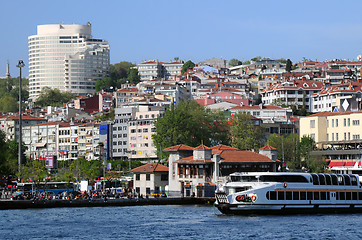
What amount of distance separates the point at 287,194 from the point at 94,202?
20.7 metres

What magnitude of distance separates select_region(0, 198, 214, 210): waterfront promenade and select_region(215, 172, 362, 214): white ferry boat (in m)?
13.8

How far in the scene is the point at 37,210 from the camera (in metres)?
65.2

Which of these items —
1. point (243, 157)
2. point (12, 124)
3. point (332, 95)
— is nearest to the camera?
point (243, 157)

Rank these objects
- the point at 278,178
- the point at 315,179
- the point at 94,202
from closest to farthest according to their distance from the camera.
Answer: the point at 278,178 < the point at 315,179 < the point at 94,202

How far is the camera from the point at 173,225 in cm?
5050

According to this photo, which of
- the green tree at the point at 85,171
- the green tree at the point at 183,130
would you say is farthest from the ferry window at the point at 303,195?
the green tree at the point at 85,171

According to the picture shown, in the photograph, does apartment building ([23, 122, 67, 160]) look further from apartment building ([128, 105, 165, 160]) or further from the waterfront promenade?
the waterfront promenade

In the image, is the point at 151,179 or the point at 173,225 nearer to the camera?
the point at 173,225

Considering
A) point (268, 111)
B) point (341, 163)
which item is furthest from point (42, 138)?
point (341, 163)

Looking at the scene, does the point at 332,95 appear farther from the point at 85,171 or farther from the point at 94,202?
the point at 94,202

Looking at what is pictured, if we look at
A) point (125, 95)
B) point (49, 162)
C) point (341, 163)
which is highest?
point (125, 95)

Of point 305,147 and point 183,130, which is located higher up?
point 183,130

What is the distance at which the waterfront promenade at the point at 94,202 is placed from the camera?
220 feet

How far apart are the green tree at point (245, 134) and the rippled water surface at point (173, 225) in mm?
40531
